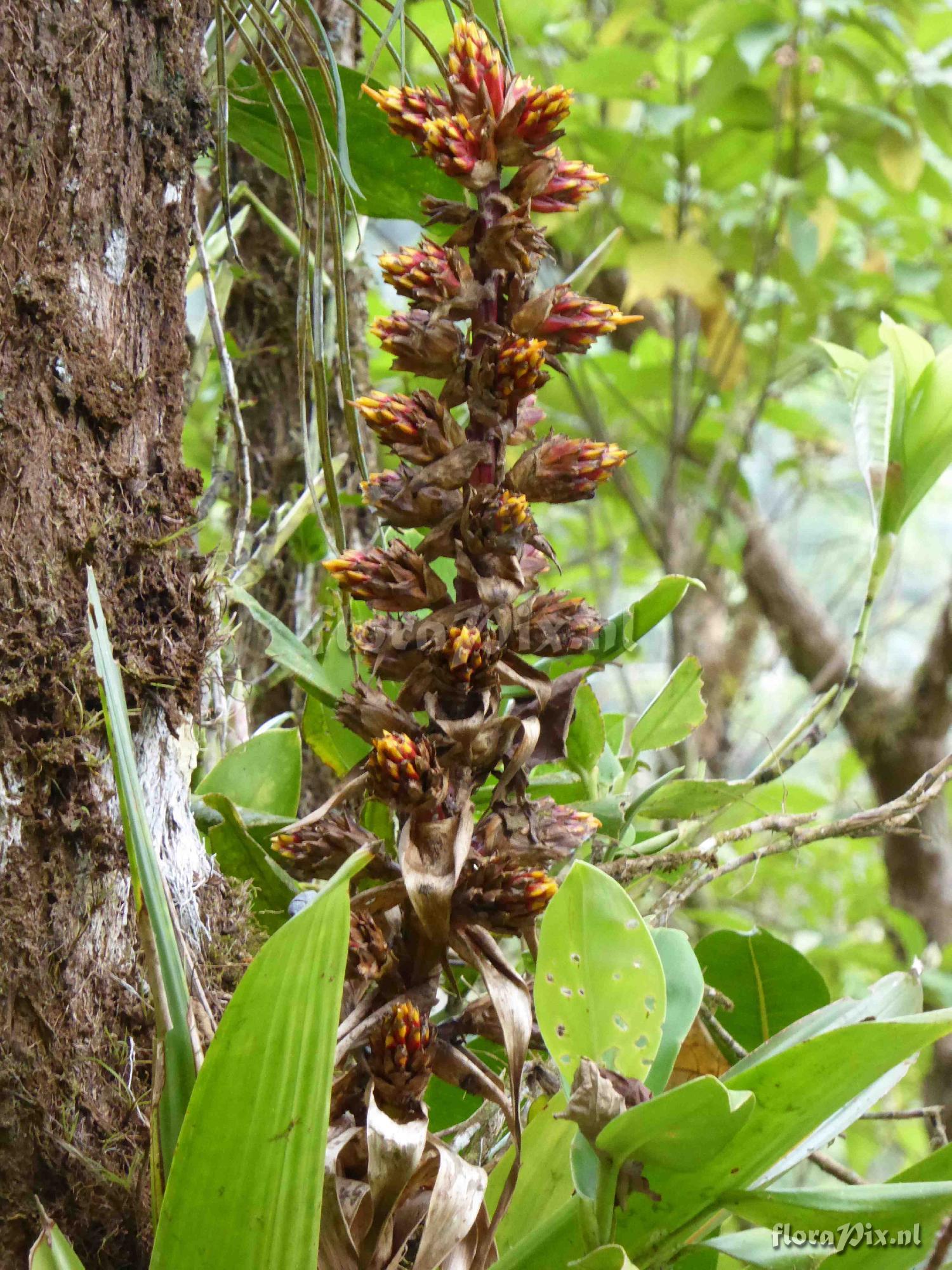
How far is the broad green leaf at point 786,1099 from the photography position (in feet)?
0.97

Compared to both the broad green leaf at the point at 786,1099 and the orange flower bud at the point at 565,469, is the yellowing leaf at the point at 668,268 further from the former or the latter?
the broad green leaf at the point at 786,1099

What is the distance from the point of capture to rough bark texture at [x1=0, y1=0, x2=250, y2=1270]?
1.07 feet

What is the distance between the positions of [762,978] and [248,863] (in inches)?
9.7

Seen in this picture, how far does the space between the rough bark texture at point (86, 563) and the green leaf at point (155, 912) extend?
0.05 m

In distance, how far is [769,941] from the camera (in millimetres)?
497

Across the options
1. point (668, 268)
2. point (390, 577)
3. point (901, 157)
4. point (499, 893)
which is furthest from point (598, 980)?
point (901, 157)

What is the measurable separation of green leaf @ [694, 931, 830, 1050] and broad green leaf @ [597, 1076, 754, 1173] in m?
0.21

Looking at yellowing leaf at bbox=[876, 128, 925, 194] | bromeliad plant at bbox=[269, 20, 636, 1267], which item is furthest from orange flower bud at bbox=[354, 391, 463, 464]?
yellowing leaf at bbox=[876, 128, 925, 194]

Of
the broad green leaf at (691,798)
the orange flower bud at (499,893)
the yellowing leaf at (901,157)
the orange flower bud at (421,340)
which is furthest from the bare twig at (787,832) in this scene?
the yellowing leaf at (901,157)

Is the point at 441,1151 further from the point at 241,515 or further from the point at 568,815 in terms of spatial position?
the point at 241,515

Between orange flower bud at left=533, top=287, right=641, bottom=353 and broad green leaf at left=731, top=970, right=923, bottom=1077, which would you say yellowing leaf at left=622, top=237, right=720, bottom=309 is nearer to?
orange flower bud at left=533, top=287, right=641, bottom=353

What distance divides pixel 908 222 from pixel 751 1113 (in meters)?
1.58

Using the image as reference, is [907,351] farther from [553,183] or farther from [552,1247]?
[552,1247]

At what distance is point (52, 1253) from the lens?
0.95 ft
